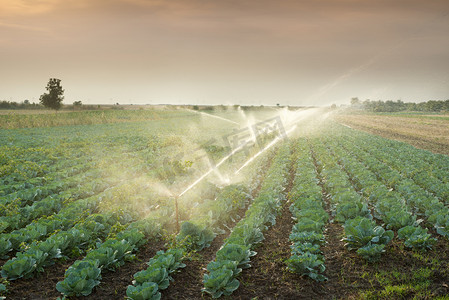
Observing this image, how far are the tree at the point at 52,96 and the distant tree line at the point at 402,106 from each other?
379 feet

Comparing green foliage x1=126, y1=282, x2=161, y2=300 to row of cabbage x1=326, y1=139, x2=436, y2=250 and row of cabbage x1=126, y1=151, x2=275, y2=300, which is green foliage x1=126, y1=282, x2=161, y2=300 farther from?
row of cabbage x1=326, y1=139, x2=436, y2=250

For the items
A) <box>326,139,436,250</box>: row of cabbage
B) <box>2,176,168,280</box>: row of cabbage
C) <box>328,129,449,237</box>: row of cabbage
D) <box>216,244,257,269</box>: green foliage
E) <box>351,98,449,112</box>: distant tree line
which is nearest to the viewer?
<box>2,176,168,280</box>: row of cabbage

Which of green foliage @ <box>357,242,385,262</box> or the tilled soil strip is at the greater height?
green foliage @ <box>357,242,385,262</box>

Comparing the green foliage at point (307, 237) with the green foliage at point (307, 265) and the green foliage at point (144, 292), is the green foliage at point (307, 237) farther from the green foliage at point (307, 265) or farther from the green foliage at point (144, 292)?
the green foliage at point (144, 292)

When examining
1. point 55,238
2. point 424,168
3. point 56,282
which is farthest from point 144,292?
point 424,168

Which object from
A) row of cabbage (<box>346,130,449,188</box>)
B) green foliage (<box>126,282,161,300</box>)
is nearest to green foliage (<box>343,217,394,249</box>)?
green foliage (<box>126,282,161,300</box>)

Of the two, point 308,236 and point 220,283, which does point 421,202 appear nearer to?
point 308,236

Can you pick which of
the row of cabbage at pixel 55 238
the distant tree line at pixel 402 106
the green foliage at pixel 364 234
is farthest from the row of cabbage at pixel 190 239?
the distant tree line at pixel 402 106

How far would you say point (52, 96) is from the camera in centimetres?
6103

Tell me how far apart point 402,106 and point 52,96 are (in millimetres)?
141870

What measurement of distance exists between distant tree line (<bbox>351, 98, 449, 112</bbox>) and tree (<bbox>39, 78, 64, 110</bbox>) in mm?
115540

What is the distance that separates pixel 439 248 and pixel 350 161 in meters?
8.51

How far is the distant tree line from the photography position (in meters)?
113

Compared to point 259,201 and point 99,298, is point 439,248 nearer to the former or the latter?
point 259,201
